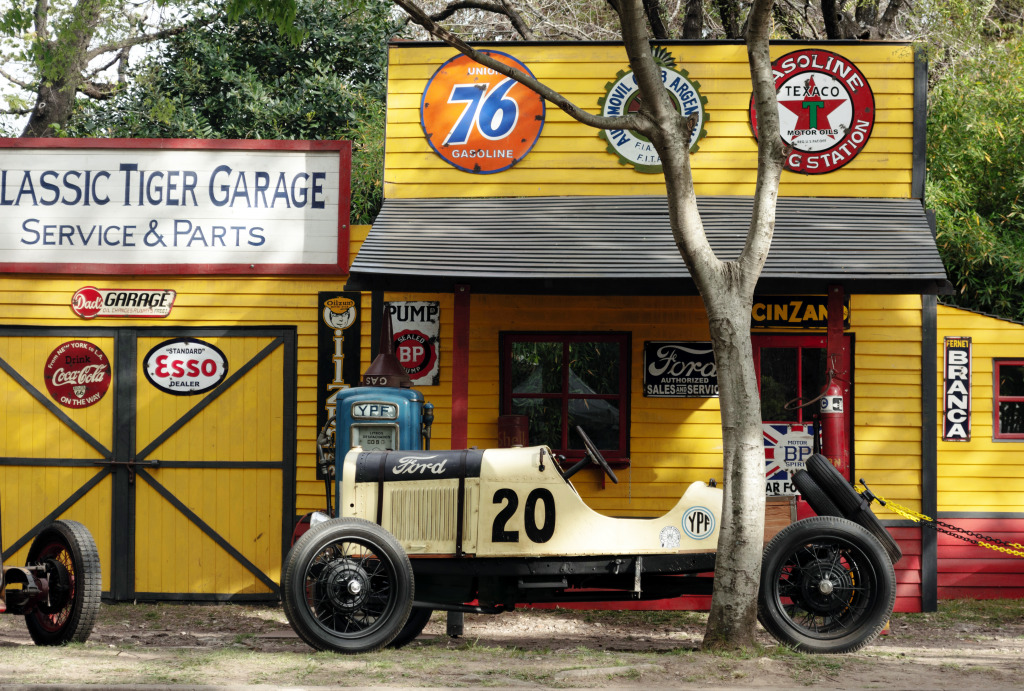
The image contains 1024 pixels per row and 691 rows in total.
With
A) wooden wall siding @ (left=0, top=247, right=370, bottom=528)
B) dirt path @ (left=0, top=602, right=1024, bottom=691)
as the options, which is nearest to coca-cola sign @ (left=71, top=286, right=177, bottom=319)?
wooden wall siding @ (left=0, top=247, right=370, bottom=528)

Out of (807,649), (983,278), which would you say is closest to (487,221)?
(807,649)

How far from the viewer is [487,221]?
909cm

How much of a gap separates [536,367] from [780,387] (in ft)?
7.50

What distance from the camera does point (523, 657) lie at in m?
6.76

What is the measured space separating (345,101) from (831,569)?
45.0 ft

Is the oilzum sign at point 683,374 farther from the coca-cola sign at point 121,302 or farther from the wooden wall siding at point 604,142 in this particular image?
the coca-cola sign at point 121,302

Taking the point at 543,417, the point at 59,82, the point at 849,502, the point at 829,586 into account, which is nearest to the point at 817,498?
the point at 849,502

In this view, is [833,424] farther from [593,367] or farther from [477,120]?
[477,120]

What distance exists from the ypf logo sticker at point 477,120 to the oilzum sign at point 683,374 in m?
2.32

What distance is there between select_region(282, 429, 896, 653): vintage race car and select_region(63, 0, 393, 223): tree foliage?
11.1 metres

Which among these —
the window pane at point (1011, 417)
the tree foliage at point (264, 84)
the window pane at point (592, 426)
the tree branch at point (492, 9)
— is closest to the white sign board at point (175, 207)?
the window pane at point (592, 426)

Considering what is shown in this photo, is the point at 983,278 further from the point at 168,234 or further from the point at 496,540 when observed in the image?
the point at 168,234

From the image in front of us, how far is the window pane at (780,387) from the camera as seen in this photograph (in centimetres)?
957

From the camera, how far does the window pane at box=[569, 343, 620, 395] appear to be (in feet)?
31.3
